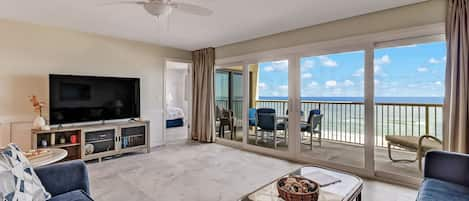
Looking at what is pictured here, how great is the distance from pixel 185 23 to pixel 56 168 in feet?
8.36

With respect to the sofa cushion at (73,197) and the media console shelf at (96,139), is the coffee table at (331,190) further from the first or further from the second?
the media console shelf at (96,139)

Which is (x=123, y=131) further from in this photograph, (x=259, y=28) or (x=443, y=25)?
(x=443, y=25)

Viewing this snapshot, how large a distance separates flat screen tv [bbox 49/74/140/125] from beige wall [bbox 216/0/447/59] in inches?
97.4

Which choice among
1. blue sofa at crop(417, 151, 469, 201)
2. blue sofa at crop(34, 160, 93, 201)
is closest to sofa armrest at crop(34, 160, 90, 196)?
blue sofa at crop(34, 160, 93, 201)

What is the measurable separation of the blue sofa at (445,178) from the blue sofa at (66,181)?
7.93ft

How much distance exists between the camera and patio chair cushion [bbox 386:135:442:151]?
276 cm

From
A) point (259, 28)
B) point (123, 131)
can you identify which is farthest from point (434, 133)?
point (123, 131)

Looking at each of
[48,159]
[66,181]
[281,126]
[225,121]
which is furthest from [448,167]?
[225,121]

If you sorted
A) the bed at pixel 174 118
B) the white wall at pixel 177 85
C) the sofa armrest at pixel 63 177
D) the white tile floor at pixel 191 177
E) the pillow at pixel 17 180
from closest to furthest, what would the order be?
the pillow at pixel 17 180 < the sofa armrest at pixel 63 177 < the white tile floor at pixel 191 177 < the bed at pixel 174 118 < the white wall at pixel 177 85

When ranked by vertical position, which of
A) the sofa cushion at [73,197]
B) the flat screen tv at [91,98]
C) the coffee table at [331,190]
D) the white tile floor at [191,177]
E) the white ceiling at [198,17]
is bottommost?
the white tile floor at [191,177]

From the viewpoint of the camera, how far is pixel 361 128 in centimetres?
332

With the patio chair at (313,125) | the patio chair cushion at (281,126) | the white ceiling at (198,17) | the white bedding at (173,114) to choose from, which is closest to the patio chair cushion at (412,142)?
the patio chair at (313,125)

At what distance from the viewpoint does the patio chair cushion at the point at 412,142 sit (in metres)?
2.76

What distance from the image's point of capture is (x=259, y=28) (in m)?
3.72
